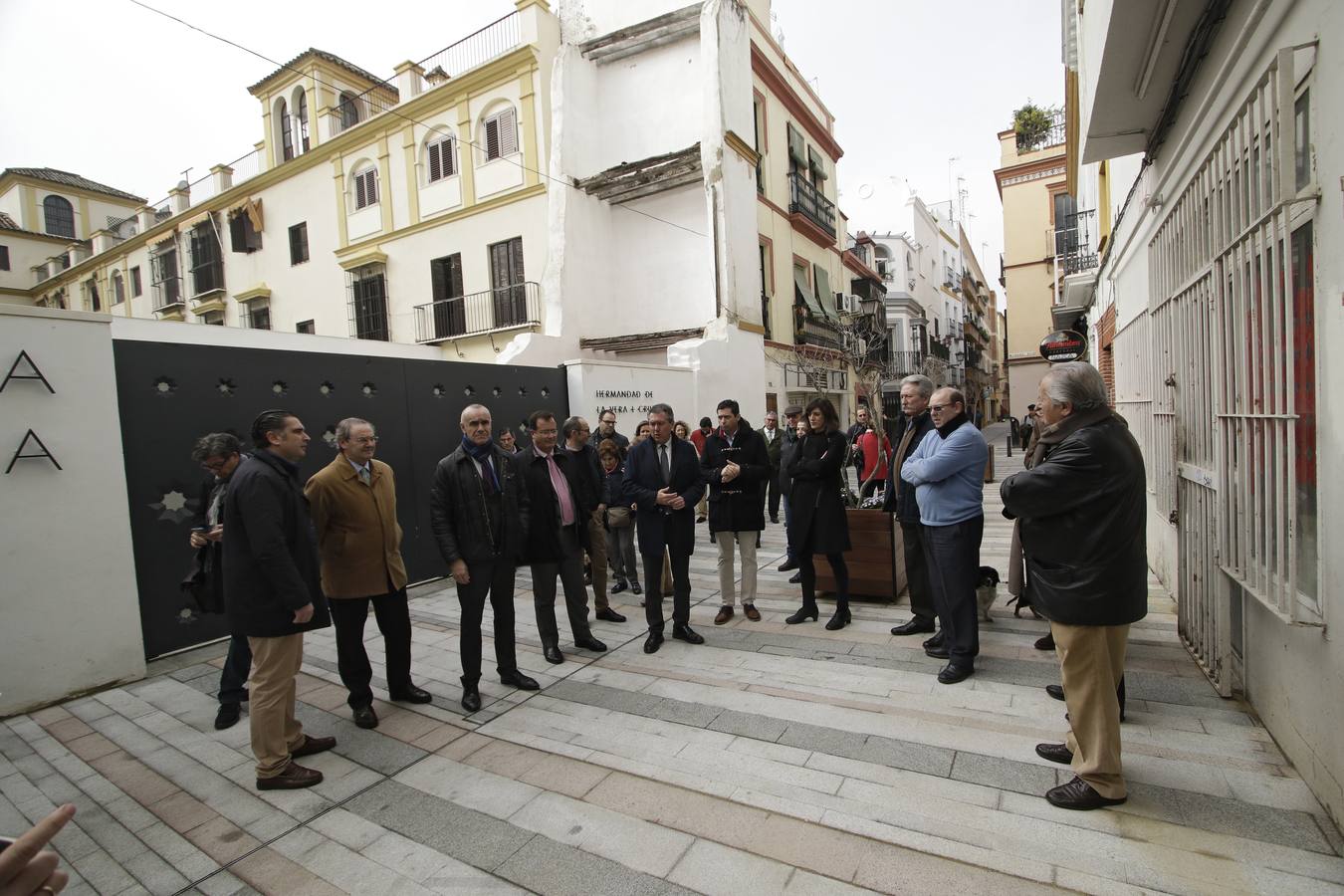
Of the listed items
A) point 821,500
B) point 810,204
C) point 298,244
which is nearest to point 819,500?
point 821,500

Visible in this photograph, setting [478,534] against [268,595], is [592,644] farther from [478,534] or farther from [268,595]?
[268,595]

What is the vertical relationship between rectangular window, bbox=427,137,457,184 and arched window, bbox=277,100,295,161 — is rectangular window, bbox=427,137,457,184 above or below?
below

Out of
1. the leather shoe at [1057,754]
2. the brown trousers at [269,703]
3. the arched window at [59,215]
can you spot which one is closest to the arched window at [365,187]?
the brown trousers at [269,703]

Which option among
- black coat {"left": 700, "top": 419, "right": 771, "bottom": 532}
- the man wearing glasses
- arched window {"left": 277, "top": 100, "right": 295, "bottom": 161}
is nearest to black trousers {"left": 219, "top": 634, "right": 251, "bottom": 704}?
the man wearing glasses

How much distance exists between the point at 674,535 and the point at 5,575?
4.52 metres

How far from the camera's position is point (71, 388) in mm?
4668

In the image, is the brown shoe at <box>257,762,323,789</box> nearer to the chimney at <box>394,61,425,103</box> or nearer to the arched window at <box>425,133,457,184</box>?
the arched window at <box>425,133,457,184</box>

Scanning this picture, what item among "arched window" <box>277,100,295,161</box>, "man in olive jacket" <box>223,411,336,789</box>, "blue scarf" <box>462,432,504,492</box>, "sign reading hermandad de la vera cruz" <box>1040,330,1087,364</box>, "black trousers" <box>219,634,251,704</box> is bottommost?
"black trousers" <box>219,634,251,704</box>

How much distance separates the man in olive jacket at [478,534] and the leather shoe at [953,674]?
2.66 meters

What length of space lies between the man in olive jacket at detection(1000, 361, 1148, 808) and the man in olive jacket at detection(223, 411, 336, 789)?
3518 millimetres

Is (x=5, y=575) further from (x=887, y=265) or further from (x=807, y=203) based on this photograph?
(x=887, y=265)

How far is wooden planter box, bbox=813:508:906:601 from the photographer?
18.7ft

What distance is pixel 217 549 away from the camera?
395 cm

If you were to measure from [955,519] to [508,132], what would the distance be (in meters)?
15.4
